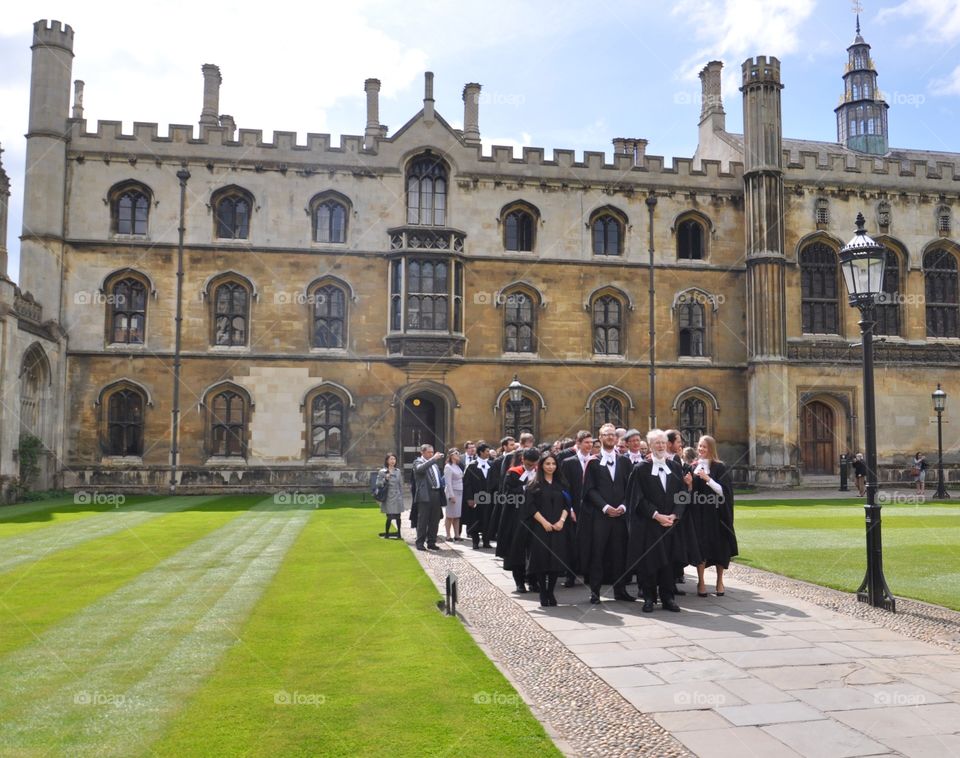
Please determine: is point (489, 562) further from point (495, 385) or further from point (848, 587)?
point (495, 385)

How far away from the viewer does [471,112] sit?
29984 millimetres

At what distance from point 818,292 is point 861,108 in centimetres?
2194

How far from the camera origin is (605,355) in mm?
27688

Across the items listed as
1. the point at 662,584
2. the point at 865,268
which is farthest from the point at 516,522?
the point at 865,268

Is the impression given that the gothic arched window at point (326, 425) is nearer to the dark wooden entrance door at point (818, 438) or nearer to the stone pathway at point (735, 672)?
the dark wooden entrance door at point (818, 438)

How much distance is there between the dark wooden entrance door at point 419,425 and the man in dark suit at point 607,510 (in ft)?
57.4

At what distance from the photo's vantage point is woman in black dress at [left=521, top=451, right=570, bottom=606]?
8.88 metres

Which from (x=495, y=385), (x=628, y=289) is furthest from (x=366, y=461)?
(x=628, y=289)

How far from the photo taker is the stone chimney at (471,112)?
29672 mm

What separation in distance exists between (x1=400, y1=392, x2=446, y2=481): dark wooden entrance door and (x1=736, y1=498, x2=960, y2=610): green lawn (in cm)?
1045

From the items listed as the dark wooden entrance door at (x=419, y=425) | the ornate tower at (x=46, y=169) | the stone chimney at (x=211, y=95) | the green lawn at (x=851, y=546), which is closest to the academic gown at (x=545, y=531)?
the green lawn at (x=851, y=546)

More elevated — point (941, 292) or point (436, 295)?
point (941, 292)

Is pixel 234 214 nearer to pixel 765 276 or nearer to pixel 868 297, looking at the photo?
pixel 765 276

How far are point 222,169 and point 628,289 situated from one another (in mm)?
13958
